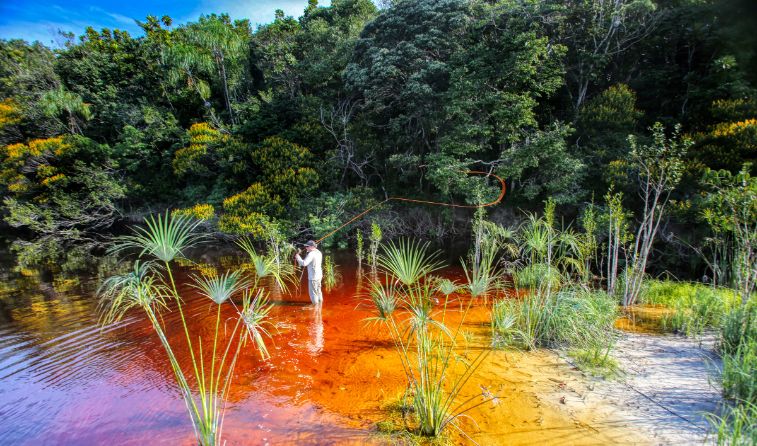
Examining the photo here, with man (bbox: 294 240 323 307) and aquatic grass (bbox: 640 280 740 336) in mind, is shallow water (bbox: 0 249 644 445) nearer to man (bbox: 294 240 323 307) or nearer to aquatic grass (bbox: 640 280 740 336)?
man (bbox: 294 240 323 307)

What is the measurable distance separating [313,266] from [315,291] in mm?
646

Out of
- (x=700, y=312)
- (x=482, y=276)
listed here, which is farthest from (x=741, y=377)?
(x=482, y=276)

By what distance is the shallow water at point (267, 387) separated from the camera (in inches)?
152

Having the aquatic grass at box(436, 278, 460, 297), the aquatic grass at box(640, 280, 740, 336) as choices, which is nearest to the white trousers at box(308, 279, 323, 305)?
the aquatic grass at box(436, 278, 460, 297)

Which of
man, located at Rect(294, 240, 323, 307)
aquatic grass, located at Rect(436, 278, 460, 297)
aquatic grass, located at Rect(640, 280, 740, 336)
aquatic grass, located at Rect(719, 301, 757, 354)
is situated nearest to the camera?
aquatic grass, located at Rect(719, 301, 757, 354)

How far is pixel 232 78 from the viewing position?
19.2m

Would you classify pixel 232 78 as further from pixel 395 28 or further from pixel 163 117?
pixel 395 28

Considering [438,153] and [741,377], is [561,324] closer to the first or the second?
[741,377]

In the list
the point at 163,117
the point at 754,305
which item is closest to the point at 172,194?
the point at 163,117

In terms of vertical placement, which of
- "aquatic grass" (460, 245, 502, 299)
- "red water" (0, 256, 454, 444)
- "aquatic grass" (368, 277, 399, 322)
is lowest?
"red water" (0, 256, 454, 444)

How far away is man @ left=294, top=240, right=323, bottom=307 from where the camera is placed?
705cm

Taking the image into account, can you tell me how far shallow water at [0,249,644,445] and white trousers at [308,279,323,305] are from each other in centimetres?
29

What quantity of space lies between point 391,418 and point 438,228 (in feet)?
38.0

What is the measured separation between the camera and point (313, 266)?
7266mm
